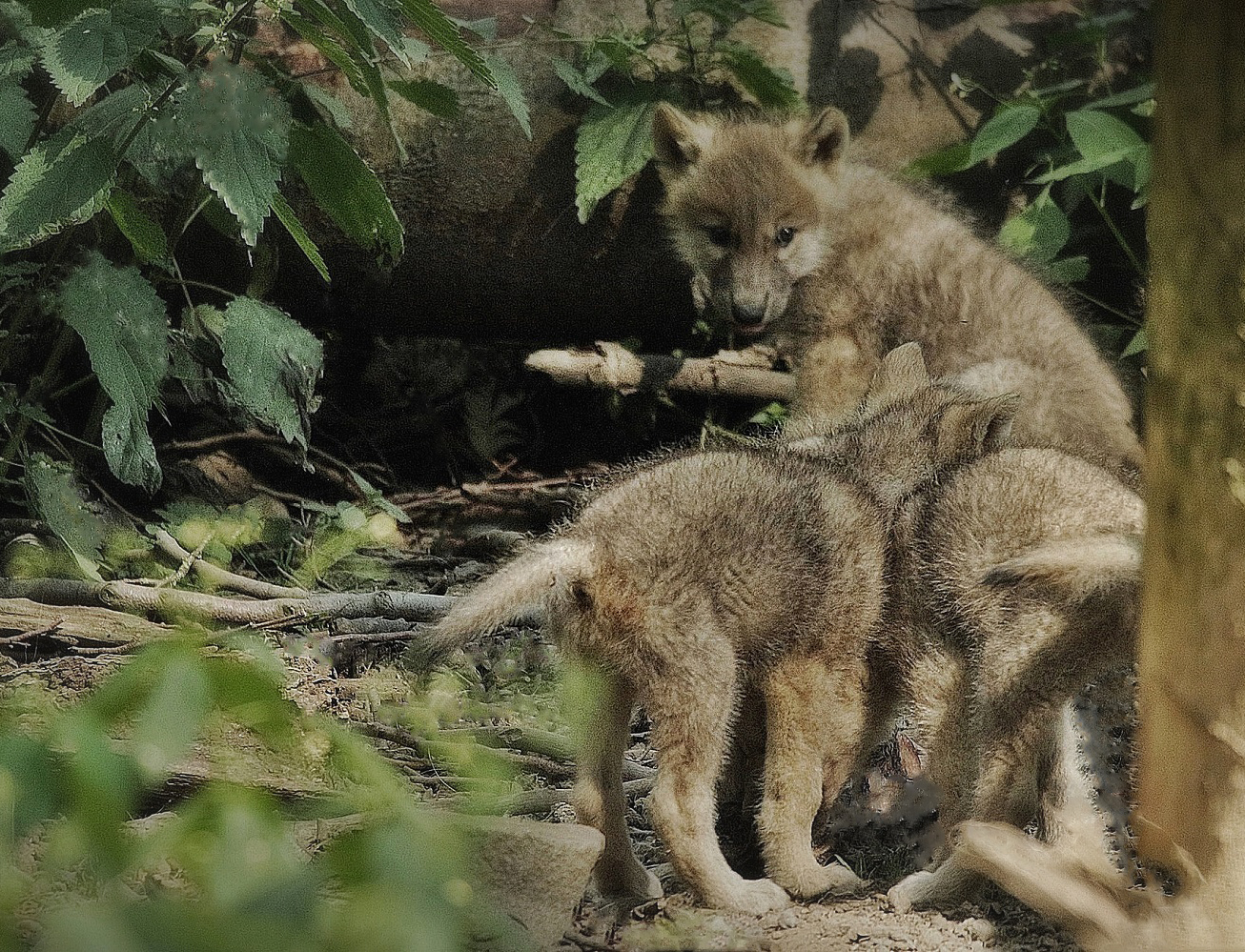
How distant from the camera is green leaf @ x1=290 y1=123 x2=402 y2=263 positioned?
387 cm

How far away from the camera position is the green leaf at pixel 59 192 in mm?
3459

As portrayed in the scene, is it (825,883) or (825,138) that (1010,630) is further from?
(825,138)

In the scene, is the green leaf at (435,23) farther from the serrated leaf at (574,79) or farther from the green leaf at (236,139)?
the serrated leaf at (574,79)

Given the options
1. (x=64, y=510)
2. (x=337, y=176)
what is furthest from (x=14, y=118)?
(x=64, y=510)

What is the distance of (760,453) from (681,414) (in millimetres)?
2529

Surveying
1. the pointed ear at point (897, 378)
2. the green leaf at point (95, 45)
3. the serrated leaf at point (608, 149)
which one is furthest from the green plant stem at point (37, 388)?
the pointed ear at point (897, 378)

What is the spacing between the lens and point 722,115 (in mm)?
5922

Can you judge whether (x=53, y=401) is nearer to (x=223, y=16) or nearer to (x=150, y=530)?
(x=150, y=530)

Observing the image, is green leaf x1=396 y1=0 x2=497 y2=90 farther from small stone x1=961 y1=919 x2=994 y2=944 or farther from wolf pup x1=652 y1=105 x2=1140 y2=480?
small stone x1=961 y1=919 x2=994 y2=944

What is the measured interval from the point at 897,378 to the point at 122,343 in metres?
2.41

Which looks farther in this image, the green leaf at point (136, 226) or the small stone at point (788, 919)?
the green leaf at point (136, 226)

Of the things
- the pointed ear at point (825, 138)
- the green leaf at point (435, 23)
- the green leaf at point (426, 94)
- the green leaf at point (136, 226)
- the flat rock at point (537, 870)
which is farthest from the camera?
the pointed ear at point (825, 138)

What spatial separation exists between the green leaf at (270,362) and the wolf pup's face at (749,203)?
6.33 feet

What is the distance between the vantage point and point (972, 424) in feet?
12.3
